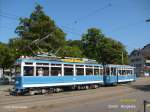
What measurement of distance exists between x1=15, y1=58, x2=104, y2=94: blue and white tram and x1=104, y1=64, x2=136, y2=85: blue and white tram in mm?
4448

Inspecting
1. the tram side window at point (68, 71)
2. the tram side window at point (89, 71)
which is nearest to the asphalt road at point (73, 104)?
the tram side window at point (68, 71)

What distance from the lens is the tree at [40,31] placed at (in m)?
41.4

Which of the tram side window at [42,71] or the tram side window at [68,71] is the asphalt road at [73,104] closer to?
the tram side window at [42,71]

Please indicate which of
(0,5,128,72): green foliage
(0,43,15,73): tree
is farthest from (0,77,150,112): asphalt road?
(0,43,15,73): tree

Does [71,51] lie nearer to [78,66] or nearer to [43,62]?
[78,66]

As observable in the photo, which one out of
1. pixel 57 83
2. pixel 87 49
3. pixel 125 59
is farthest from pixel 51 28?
pixel 125 59

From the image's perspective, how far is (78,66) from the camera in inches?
1250

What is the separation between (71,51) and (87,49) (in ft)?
61.7

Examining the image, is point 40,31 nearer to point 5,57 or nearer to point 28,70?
point 5,57

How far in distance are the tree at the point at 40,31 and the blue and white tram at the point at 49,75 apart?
8.98 metres

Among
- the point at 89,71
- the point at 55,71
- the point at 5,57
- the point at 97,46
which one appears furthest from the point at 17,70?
the point at 97,46

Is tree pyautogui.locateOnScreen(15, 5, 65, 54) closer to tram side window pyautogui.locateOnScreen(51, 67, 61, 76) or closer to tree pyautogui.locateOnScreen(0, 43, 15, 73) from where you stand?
tree pyautogui.locateOnScreen(0, 43, 15, 73)

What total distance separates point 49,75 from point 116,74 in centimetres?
→ 1479

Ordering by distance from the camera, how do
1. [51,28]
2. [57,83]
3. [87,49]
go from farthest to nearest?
[87,49] < [51,28] < [57,83]
